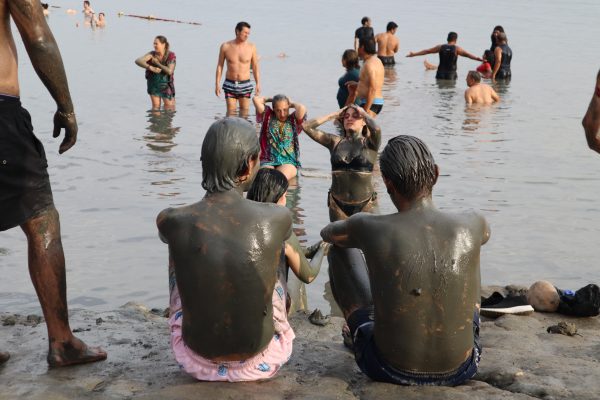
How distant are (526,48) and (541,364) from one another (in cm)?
2923

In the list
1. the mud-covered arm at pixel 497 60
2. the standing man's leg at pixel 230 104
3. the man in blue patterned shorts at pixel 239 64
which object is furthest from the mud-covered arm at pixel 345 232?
the mud-covered arm at pixel 497 60

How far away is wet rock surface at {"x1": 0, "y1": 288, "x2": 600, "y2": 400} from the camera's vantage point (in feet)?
13.4

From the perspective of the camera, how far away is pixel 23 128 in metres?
4.19

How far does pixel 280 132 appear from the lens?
9953 millimetres

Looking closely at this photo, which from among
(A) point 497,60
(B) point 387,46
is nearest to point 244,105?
(A) point 497,60

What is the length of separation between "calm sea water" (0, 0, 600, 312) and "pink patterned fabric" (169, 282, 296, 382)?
280 centimetres

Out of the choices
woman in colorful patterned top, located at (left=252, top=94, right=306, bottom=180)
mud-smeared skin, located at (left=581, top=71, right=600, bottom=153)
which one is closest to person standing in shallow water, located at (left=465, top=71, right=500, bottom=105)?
woman in colorful patterned top, located at (left=252, top=94, right=306, bottom=180)

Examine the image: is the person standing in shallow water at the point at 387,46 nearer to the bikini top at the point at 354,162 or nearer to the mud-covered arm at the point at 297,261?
the bikini top at the point at 354,162

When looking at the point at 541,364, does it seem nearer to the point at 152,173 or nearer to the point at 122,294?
the point at 122,294

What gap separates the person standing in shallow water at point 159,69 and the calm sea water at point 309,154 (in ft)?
1.63

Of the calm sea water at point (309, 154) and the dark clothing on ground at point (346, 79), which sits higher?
the dark clothing on ground at point (346, 79)

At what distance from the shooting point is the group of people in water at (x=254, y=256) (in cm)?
394

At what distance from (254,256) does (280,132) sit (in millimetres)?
Result: 6058

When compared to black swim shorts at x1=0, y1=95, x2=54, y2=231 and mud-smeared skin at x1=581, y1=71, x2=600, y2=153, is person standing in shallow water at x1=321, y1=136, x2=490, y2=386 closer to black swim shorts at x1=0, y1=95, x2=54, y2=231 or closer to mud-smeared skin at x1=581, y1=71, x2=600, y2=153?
mud-smeared skin at x1=581, y1=71, x2=600, y2=153
